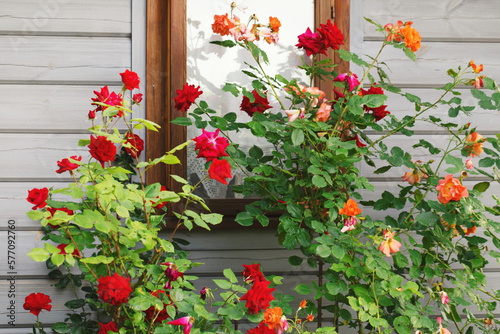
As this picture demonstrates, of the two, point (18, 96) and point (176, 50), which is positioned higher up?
point (176, 50)

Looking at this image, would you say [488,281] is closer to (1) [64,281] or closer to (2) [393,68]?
(2) [393,68]

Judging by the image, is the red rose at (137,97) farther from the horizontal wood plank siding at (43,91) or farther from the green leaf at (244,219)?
the green leaf at (244,219)

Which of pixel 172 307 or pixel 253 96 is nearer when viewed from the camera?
pixel 172 307

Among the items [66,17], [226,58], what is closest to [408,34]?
[226,58]

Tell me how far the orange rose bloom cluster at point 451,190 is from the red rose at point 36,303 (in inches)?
54.0

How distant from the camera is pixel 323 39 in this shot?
1570mm

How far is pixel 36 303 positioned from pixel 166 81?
3.05 ft

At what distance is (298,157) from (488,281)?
3.43 feet

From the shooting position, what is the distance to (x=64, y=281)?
176cm

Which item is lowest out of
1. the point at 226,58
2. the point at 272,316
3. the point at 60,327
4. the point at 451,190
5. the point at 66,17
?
the point at 60,327

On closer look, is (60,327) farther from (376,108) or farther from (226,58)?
(376,108)

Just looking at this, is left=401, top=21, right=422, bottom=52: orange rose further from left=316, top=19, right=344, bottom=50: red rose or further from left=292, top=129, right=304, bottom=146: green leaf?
left=292, top=129, right=304, bottom=146: green leaf

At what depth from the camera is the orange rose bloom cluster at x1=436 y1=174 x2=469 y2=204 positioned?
Result: 57.2 inches

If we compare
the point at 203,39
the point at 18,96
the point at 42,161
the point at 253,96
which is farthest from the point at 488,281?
the point at 18,96
